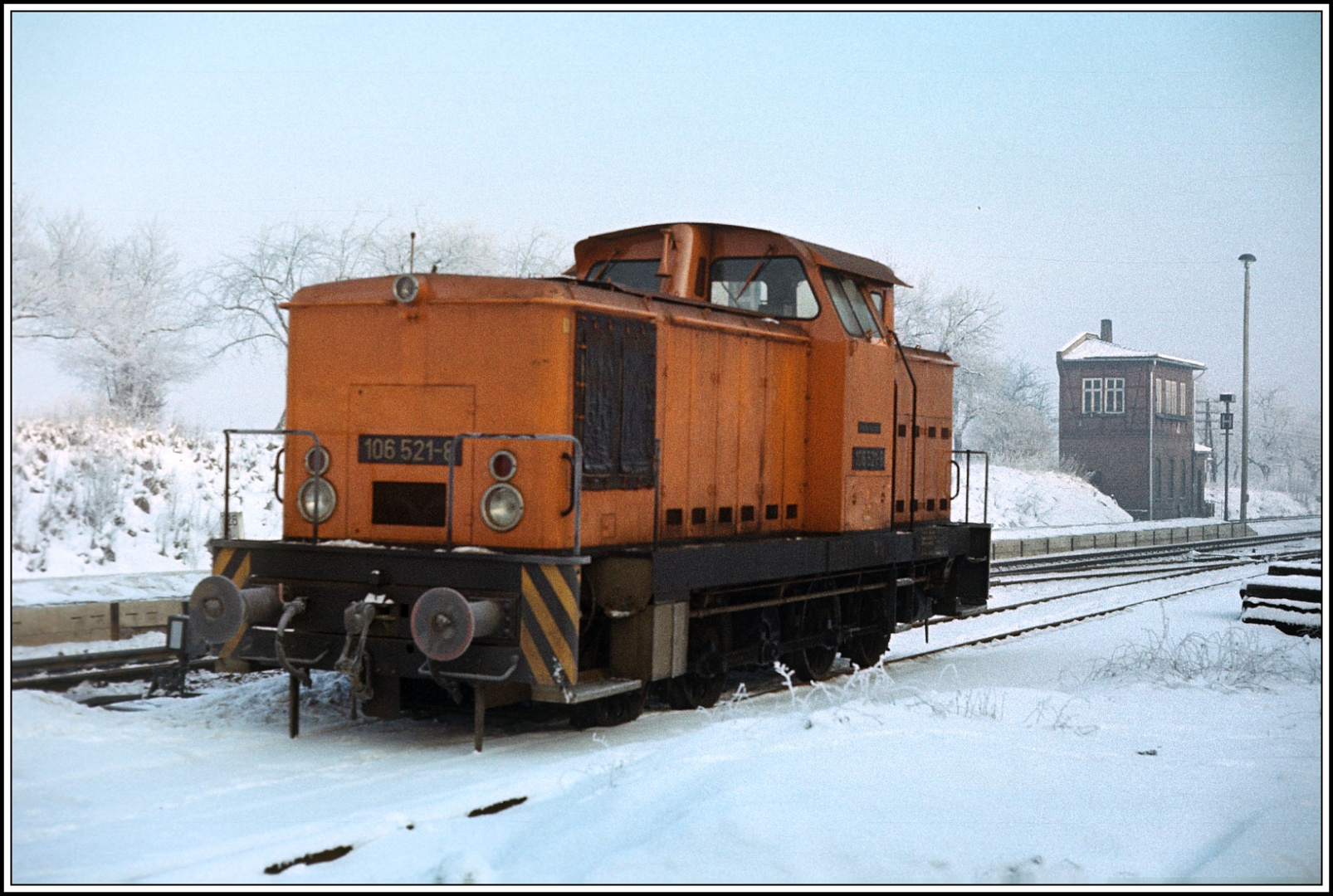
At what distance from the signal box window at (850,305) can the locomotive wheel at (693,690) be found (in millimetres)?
3329

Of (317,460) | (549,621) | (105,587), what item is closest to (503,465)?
(549,621)

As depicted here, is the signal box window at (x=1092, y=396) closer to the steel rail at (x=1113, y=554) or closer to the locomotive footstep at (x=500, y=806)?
the steel rail at (x=1113, y=554)

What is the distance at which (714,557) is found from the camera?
870 cm

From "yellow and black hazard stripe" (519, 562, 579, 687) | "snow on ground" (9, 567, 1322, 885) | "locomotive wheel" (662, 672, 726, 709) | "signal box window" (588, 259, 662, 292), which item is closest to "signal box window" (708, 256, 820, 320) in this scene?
"signal box window" (588, 259, 662, 292)

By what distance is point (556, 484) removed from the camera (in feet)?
25.4

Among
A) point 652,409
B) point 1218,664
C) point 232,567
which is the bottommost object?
point 1218,664

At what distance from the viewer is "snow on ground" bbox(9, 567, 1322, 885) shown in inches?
194

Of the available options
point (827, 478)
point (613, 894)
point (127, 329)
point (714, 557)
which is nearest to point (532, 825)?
point (613, 894)

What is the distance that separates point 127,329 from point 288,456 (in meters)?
10.5

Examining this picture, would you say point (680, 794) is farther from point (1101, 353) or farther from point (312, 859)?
point (1101, 353)

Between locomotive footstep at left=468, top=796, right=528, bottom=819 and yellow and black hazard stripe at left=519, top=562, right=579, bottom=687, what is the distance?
131cm

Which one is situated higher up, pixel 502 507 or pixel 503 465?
pixel 503 465

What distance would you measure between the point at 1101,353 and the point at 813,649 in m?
46.0

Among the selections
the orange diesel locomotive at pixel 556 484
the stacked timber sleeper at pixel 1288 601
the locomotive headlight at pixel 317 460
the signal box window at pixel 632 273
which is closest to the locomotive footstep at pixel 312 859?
the orange diesel locomotive at pixel 556 484
